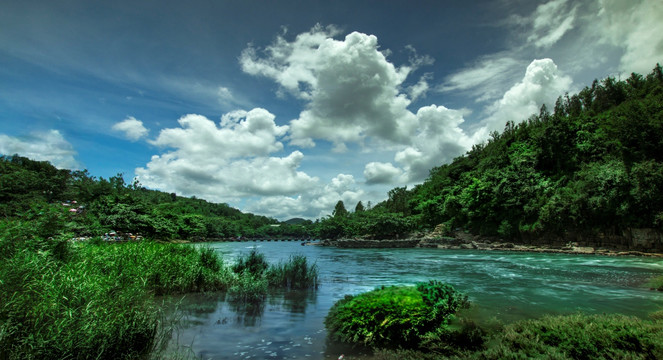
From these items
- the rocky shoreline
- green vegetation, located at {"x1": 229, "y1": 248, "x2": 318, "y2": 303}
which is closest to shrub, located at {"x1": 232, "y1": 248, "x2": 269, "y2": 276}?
green vegetation, located at {"x1": 229, "y1": 248, "x2": 318, "y2": 303}

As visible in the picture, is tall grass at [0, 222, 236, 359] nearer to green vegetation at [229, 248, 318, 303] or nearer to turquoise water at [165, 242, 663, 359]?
turquoise water at [165, 242, 663, 359]

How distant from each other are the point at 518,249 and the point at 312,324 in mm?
50358

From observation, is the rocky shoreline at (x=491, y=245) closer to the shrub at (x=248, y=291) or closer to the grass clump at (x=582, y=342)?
the grass clump at (x=582, y=342)

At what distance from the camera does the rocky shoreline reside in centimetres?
3859

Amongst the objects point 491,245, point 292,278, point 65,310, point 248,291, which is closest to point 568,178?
point 491,245

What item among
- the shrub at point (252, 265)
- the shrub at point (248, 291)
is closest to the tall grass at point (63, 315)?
the shrub at point (248, 291)

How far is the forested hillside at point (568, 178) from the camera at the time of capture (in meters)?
40.5

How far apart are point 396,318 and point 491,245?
55.1 metres

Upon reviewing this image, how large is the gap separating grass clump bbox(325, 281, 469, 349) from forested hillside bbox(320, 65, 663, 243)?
147ft

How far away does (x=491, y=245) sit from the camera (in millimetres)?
53969

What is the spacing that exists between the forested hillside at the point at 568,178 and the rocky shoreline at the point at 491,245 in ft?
7.87

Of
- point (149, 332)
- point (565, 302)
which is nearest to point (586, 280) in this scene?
point (565, 302)

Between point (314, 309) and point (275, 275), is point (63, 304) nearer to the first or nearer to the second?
point (314, 309)

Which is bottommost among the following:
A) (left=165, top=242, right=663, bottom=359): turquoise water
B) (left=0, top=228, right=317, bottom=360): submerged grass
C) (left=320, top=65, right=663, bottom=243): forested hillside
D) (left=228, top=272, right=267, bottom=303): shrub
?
(left=165, top=242, right=663, bottom=359): turquoise water
